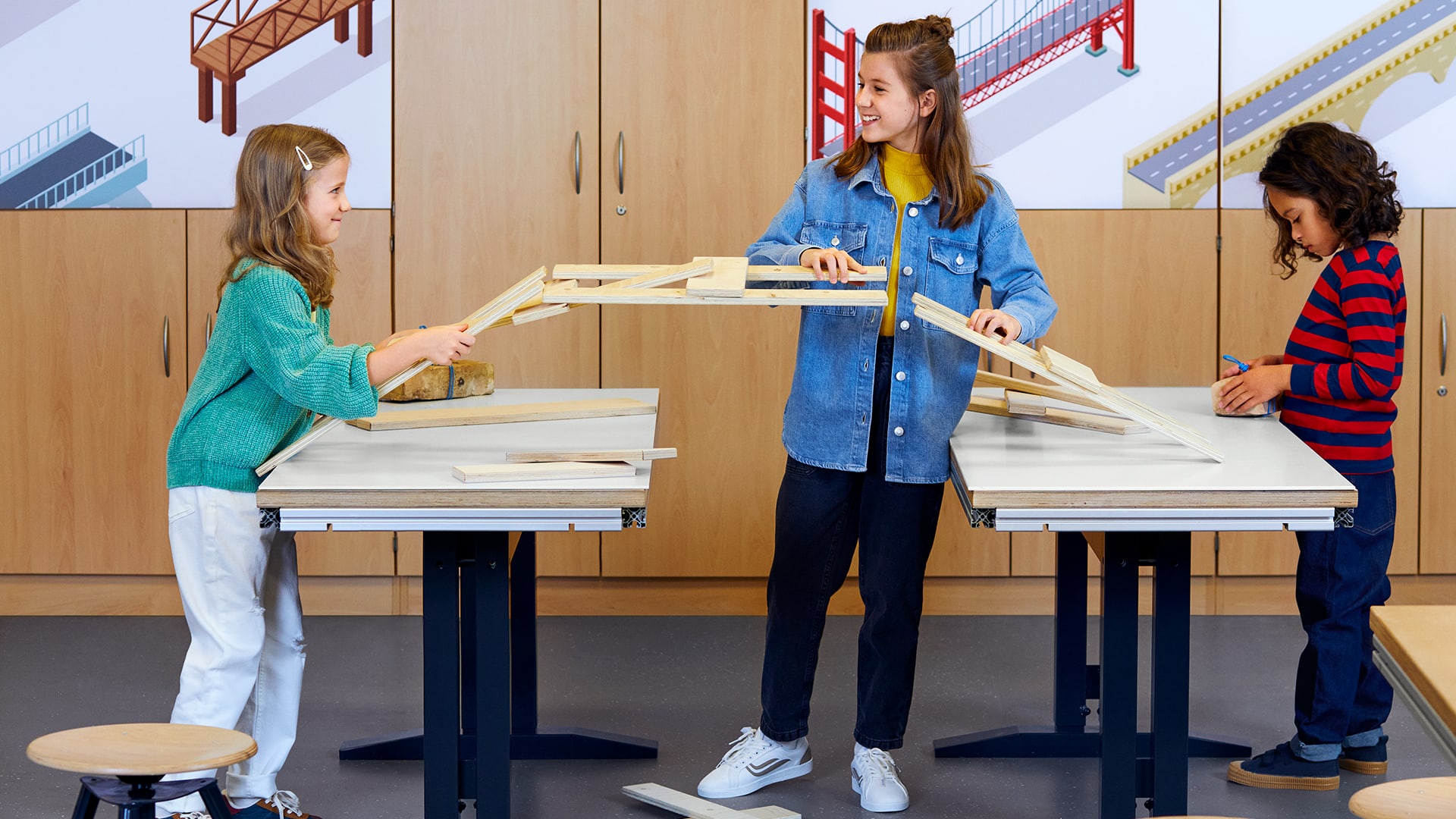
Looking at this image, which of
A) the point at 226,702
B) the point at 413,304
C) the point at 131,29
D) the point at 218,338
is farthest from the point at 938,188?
the point at 131,29

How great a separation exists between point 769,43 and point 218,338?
200 cm

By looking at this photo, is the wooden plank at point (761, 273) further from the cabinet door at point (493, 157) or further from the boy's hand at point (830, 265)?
the cabinet door at point (493, 157)

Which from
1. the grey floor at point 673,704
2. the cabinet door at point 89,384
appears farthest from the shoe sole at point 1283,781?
the cabinet door at point 89,384

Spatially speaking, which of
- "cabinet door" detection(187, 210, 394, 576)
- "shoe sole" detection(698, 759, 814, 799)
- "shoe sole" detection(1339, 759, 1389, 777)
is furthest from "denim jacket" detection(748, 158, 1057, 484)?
"cabinet door" detection(187, 210, 394, 576)

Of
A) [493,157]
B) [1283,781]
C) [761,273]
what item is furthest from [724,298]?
[493,157]

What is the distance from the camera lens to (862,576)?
2674 mm

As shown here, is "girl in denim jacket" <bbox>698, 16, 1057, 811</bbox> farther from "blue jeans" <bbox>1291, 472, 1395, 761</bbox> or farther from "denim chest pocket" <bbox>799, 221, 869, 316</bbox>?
"blue jeans" <bbox>1291, 472, 1395, 761</bbox>

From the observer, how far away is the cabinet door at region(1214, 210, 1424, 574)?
3812 mm

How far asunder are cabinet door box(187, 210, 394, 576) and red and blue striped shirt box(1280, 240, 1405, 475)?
2391 millimetres

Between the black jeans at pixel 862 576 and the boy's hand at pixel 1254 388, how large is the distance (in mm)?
633

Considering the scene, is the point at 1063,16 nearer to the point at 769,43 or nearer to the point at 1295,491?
the point at 769,43

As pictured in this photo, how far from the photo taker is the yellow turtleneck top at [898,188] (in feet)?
8.36

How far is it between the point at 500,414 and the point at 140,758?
115 cm

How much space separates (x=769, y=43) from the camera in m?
3.81
